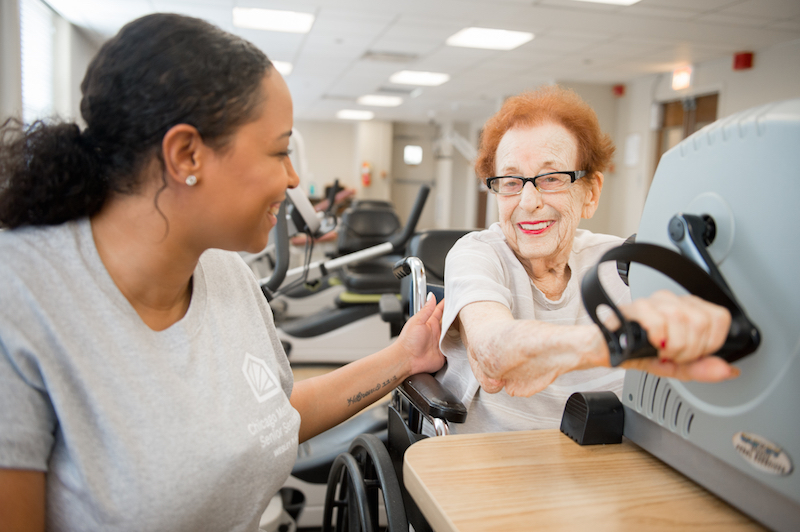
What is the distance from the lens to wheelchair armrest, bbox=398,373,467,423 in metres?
0.96

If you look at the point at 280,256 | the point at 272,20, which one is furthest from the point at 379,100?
the point at 280,256

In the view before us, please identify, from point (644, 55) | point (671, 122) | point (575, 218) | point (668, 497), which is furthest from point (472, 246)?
point (671, 122)

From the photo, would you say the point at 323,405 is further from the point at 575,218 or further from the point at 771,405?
the point at 771,405

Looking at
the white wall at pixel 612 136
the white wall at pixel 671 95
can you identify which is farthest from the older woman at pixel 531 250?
the white wall at pixel 612 136

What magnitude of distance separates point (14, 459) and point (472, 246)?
2.61 ft

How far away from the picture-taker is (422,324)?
1.23 metres

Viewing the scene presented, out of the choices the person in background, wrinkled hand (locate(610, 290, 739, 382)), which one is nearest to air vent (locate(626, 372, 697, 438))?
wrinkled hand (locate(610, 290, 739, 382))

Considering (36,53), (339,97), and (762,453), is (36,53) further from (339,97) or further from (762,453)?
(762,453)

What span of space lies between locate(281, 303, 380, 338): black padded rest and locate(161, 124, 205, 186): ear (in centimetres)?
306

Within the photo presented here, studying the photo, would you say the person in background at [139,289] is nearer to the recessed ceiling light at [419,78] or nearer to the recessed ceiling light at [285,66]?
the recessed ceiling light at [285,66]

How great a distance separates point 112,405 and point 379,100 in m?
Answer: 9.90

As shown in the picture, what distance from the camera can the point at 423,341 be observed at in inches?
48.3

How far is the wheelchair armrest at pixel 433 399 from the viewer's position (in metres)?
0.96

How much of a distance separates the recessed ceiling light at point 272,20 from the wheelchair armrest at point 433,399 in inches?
185
